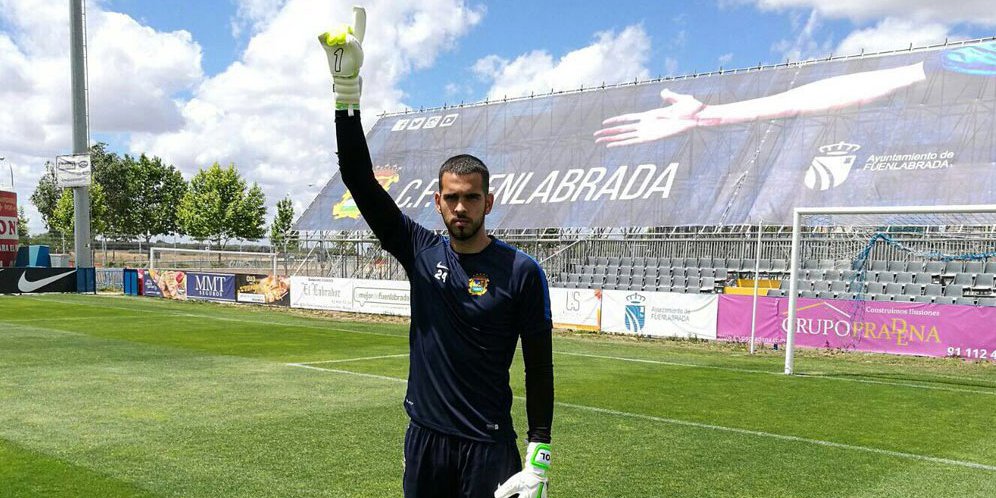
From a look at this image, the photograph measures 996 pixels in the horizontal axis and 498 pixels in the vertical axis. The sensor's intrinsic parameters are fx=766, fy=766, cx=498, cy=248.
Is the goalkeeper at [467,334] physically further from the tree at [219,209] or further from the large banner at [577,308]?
the tree at [219,209]

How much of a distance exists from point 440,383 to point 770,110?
2705 centimetres

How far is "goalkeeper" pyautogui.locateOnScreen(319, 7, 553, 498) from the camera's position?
120 inches

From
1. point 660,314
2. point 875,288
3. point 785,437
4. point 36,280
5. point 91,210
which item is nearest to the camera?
point 785,437


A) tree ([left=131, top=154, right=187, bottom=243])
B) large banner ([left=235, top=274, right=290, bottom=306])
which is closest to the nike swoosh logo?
large banner ([left=235, top=274, right=290, bottom=306])

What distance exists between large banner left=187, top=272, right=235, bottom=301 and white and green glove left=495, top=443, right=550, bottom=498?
31119 millimetres

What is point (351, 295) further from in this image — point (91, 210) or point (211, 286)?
point (91, 210)

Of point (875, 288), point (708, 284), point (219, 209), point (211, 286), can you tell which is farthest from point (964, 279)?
point (219, 209)

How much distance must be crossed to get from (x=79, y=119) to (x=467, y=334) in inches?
1665

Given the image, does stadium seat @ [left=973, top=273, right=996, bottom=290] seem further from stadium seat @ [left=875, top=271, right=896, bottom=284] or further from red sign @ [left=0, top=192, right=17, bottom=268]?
red sign @ [left=0, top=192, right=17, bottom=268]

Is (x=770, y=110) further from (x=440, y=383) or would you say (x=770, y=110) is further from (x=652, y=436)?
(x=440, y=383)

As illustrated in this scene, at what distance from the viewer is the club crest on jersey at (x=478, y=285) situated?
3064mm

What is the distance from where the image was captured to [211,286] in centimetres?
Result: 3306

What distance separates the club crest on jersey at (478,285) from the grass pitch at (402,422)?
3615mm

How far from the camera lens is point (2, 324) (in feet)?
67.3
